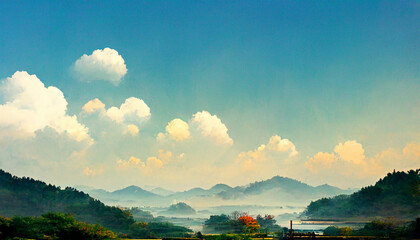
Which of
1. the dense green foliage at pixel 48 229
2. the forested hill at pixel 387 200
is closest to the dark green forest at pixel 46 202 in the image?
the forested hill at pixel 387 200

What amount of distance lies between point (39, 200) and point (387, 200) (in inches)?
3931

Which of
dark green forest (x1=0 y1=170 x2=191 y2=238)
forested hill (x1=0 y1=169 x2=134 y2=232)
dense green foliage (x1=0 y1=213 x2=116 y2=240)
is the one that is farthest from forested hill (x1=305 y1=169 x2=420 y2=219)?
dense green foliage (x1=0 y1=213 x2=116 y2=240)

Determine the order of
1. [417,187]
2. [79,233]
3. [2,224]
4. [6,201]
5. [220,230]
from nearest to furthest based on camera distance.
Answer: [2,224]
[79,233]
[220,230]
[417,187]
[6,201]

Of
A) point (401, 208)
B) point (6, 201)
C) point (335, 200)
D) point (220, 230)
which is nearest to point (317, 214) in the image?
point (335, 200)

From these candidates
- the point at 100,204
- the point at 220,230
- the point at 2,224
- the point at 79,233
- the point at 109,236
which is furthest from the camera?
the point at 100,204

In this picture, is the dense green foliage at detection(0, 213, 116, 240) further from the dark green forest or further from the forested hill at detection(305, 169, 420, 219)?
the forested hill at detection(305, 169, 420, 219)

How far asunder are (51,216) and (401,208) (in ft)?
253

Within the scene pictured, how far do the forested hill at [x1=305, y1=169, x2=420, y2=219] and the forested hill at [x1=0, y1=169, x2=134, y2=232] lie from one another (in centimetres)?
6706

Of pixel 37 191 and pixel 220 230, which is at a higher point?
pixel 37 191

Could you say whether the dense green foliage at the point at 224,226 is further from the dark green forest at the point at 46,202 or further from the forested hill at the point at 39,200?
the forested hill at the point at 39,200

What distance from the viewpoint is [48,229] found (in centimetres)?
3625

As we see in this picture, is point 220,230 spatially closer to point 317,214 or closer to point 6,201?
point 317,214

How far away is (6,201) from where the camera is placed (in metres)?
109

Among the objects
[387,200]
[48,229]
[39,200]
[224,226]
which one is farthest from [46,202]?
[387,200]
